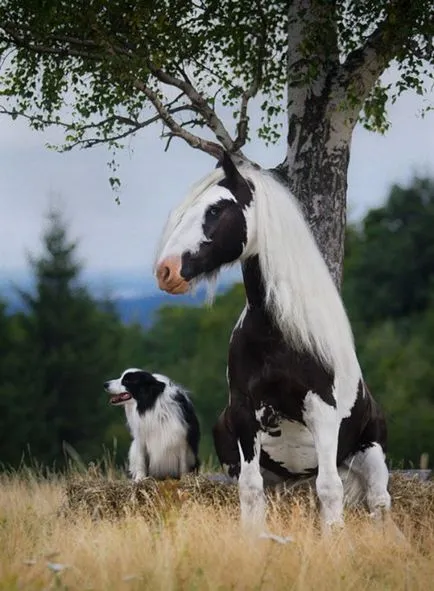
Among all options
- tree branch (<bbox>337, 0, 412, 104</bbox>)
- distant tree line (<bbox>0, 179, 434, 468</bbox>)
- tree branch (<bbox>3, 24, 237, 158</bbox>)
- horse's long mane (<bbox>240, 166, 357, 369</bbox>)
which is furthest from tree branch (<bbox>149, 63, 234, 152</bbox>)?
distant tree line (<bbox>0, 179, 434, 468</bbox>)

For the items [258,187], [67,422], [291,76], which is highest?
[291,76]

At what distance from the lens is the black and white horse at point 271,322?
24.0ft

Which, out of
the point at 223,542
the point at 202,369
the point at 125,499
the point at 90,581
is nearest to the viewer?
the point at 90,581

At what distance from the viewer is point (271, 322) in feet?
24.7

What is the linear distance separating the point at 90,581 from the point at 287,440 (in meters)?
2.33

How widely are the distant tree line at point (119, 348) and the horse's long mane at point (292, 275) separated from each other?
23626 millimetres

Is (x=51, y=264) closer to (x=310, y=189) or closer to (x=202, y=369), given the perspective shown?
(x=202, y=369)

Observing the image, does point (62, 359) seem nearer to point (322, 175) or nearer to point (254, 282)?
point (322, 175)

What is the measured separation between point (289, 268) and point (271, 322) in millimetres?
364

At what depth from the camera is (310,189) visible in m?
11.4

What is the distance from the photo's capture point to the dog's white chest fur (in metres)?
11.9

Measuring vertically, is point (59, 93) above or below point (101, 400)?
above

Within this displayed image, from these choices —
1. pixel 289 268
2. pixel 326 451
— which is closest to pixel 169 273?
pixel 289 268

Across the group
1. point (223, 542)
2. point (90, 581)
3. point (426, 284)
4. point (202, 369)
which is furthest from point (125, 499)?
point (202, 369)
